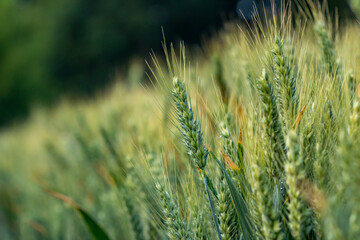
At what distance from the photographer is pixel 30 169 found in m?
3.40

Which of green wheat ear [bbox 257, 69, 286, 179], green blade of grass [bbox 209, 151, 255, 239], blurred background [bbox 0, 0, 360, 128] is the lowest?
green blade of grass [bbox 209, 151, 255, 239]

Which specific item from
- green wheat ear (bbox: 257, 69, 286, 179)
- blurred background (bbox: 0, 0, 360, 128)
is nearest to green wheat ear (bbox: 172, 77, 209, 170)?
green wheat ear (bbox: 257, 69, 286, 179)

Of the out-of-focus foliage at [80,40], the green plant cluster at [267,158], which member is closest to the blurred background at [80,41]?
the out-of-focus foliage at [80,40]

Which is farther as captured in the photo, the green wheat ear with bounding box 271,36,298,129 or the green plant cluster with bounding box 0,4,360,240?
the green wheat ear with bounding box 271,36,298,129

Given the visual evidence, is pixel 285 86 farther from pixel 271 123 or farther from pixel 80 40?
pixel 80 40

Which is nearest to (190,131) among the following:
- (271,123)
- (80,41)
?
(271,123)

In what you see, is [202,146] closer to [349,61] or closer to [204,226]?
[204,226]

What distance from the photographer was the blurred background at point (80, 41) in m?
11.9

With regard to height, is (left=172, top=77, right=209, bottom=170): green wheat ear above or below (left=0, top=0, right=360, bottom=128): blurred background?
below

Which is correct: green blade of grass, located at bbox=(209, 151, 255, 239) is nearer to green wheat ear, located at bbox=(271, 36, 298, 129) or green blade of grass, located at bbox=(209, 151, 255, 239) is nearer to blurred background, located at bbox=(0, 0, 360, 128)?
green wheat ear, located at bbox=(271, 36, 298, 129)

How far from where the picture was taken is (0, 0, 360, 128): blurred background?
39.1 ft

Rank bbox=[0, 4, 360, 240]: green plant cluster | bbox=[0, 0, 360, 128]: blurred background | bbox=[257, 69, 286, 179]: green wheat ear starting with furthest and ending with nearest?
Result: bbox=[0, 0, 360, 128]: blurred background
bbox=[257, 69, 286, 179]: green wheat ear
bbox=[0, 4, 360, 240]: green plant cluster

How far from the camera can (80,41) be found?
12.6 m

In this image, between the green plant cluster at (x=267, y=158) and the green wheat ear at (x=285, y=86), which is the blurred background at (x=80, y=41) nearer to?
the green plant cluster at (x=267, y=158)
